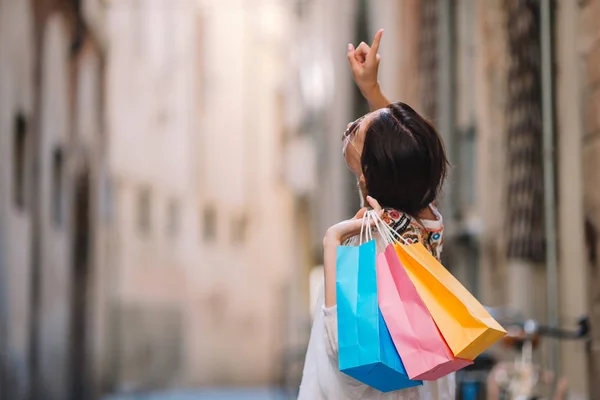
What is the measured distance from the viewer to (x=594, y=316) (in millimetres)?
5000

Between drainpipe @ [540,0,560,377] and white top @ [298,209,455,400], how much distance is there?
4.00 m

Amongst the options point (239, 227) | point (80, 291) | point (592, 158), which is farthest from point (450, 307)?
point (239, 227)

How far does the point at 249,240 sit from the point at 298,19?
261 inches

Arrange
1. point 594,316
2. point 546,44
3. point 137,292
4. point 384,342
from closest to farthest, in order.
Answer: point 384,342
point 594,316
point 546,44
point 137,292

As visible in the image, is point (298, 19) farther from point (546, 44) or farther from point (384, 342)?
point (384, 342)

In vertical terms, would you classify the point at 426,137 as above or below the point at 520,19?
below

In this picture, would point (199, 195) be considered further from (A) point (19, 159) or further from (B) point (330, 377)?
(B) point (330, 377)

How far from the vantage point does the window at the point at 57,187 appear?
14.8m

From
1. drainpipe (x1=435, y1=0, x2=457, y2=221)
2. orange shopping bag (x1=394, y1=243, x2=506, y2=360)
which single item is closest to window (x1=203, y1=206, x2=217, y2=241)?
drainpipe (x1=435, y1=0, x2=457, y2=221)

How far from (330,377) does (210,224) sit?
87.4 ft

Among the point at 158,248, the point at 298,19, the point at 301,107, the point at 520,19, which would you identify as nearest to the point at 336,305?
the point at 520,19

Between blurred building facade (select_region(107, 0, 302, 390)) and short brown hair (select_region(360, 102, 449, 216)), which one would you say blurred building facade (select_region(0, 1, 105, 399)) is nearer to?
blurred building facade (select_region(107, 0, 302, 390))

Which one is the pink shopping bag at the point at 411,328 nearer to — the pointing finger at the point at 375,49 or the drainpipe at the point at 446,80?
the pointing finger at the point at 375,49

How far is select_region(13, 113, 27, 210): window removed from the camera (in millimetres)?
11645
